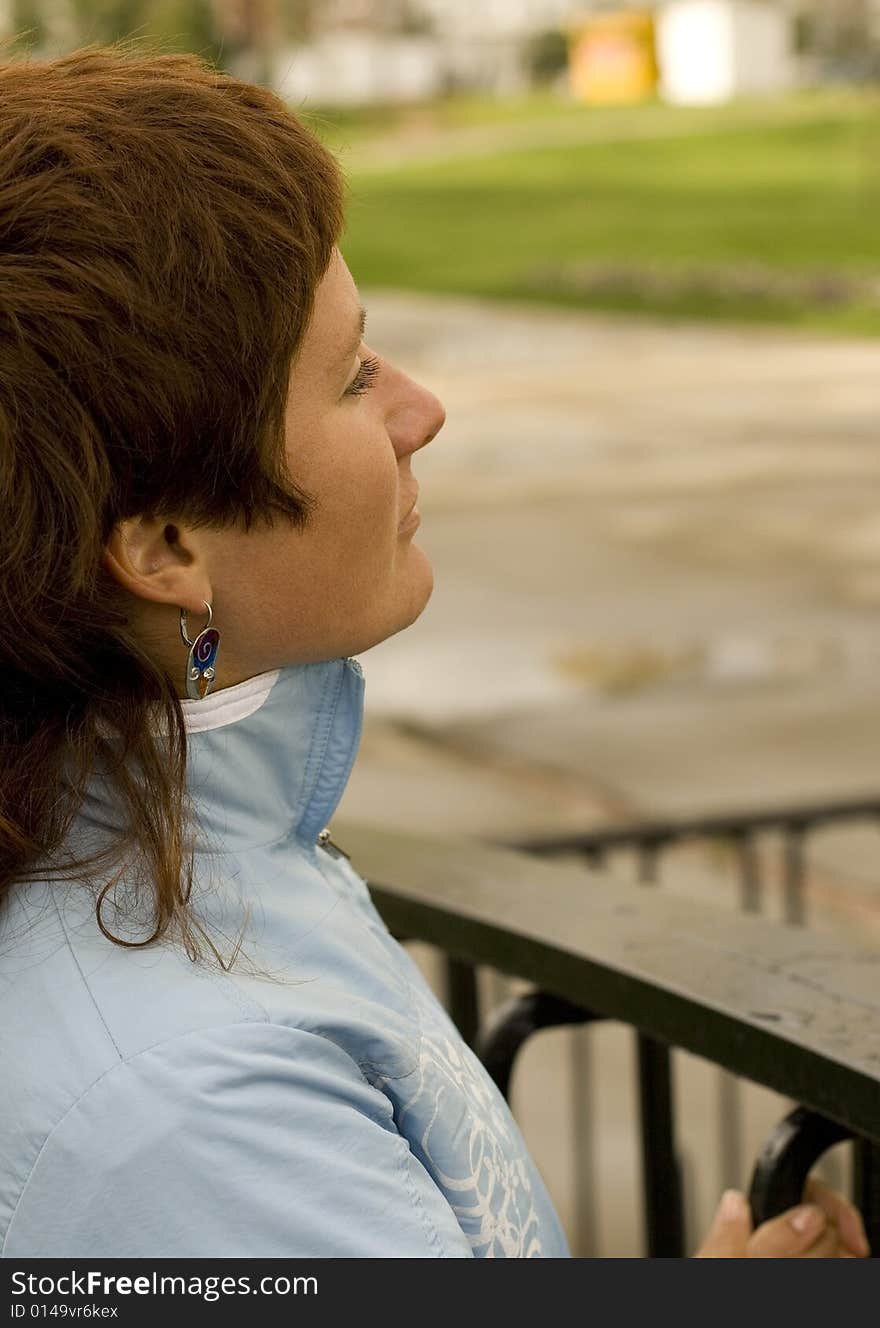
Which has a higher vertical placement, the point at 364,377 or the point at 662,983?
the point at 364,377

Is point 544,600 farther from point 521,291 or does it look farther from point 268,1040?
point 521,291

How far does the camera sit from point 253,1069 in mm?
1133

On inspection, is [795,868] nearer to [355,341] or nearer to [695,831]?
[695,831]

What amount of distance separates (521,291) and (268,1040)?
3043 centimetres

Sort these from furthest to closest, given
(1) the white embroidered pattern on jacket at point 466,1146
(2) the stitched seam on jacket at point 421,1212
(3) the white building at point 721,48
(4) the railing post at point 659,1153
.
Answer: (3) the white building at point 721,48 < (4) the railing post at point 659,1153 < (1) the white embroidered pattern on jacket at point 466,1146 < (2) the stitched seam on jacket at point 421,1212

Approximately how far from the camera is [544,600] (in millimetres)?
10453

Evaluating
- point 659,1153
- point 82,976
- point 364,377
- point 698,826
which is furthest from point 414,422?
point 698,826

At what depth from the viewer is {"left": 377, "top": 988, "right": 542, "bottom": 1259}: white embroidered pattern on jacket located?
51.7 inches

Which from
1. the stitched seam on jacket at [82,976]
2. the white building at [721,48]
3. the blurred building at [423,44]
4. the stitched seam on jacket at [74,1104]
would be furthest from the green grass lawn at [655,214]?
the blurred building at [423,44]

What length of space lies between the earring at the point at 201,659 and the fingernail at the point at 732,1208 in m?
0.62

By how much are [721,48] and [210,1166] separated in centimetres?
7571

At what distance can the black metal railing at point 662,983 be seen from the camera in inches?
62.0

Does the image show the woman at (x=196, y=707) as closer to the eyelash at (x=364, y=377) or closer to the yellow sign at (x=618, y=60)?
the eyelash at (x=364, y=377)
